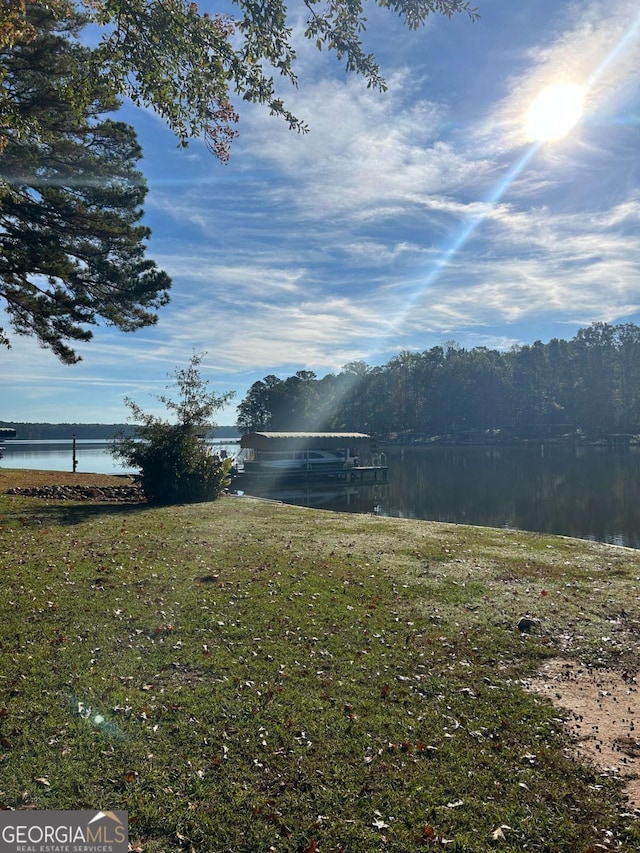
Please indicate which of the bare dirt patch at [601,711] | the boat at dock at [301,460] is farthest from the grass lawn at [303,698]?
the boat at dock at [301,460]

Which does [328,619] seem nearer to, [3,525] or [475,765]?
[475,765]

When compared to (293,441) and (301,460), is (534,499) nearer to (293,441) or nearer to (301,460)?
(301,460)

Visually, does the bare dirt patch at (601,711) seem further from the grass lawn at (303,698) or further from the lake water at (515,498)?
the lake water at (515,498)

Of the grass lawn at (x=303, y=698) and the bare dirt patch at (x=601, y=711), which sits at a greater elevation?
the grass lawn at (x=303, y=698)

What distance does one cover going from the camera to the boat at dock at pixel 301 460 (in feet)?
162

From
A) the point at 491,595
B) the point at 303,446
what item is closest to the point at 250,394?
the point at 303,446

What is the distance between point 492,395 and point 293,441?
8762 centimetres

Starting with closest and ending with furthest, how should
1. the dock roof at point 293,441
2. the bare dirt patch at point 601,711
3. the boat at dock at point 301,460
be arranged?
the bare dirt patch at point 601,711, the boat at dock at point 301,460, the dock roof at point 293,441

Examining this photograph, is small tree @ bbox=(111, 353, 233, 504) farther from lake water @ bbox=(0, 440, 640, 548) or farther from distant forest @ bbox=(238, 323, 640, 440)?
distant forest @ bbox=(238, 323, 640, 440)

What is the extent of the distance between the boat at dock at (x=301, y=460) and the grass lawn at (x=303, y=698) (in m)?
38.0

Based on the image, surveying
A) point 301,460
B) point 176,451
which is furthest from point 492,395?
point 176,451

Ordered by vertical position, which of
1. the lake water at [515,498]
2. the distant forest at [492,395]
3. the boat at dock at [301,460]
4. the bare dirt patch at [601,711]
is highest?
the distant forest at [492,395]

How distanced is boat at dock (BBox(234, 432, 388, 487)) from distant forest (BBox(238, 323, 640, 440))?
238ft

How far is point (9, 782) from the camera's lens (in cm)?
402
